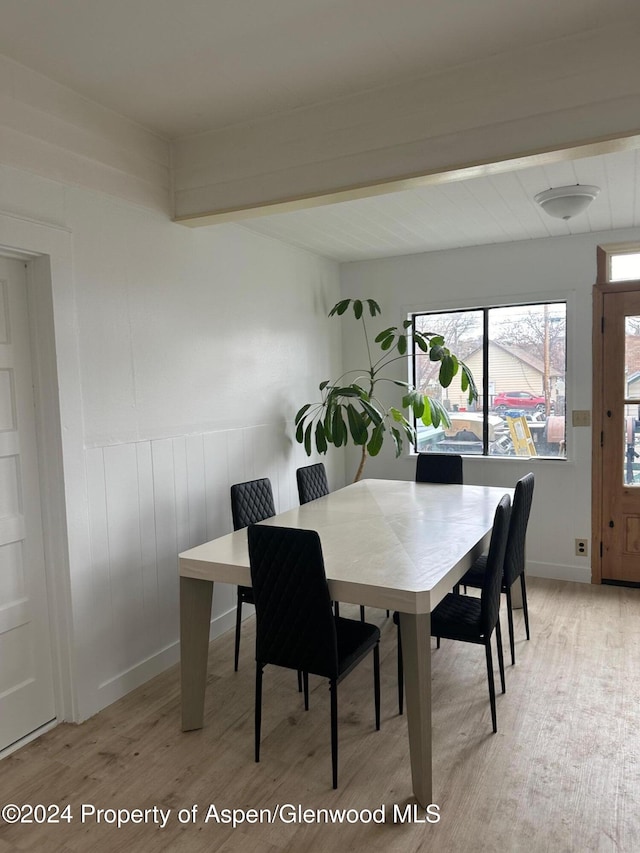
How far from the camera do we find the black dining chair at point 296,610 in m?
2.15

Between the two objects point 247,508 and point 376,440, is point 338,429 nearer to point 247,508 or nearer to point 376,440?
point 376,440

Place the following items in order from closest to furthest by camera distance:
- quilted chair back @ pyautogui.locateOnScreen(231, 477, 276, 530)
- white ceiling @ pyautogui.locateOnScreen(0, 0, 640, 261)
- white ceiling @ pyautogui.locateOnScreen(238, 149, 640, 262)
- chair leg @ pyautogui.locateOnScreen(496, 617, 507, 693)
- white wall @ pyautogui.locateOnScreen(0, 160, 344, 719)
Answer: white ceiling @ pyautogui.locateOnScreen(0, 0, 640, 261)
white wall @ pyautogui.locateOnScreen(0, 160, 344, 719)
chair leg @ pyautogui.locateOnScreen(496, 617, 507, 693)
white ceiling @ pyautogui.locateOnScreen(238, 149, 640, 262)
quilted chair back @ pyautogui.locateOnScreen(231, 477, 276, 530)

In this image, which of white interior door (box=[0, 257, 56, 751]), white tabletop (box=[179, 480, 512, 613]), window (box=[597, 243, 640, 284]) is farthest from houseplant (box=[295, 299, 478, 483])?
white interior door (box=[0, 257, 56, 751])

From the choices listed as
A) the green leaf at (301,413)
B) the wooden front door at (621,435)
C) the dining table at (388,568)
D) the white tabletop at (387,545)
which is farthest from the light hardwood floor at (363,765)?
the green leaf at (301,413)

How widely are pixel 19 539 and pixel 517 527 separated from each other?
223 cm

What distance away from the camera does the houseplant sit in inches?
164

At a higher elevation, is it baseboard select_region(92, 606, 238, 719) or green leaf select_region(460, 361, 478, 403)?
green leaf select_region(460, 361, 478, 403)

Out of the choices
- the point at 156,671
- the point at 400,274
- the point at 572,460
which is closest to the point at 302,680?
the point at 156,671

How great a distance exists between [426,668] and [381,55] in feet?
7.18

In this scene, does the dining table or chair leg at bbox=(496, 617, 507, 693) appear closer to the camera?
the dining table

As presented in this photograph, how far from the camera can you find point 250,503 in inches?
131

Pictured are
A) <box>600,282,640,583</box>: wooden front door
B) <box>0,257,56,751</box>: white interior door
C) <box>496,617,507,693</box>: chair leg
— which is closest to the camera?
<box>0,257,56,751</box>: white interior door

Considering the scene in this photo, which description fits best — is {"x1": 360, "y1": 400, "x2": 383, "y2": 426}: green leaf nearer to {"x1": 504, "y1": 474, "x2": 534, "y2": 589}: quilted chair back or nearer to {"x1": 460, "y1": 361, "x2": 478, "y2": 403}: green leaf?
{"x1": 460, "y1": 361, "x2": 478, "y2": 403}: green leaf

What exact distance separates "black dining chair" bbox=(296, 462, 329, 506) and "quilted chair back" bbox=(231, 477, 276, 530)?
33 cm
